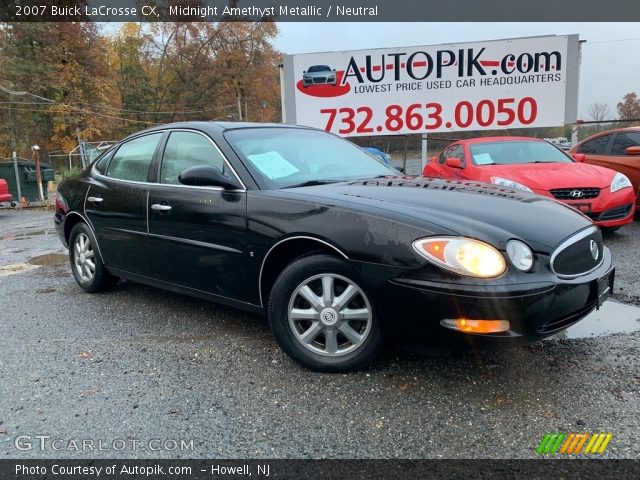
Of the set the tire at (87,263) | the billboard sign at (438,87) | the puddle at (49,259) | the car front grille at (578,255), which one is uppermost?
the billboard sign at (438,87)

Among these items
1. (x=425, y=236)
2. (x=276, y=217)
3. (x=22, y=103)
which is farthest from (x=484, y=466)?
(x=22, y=103)

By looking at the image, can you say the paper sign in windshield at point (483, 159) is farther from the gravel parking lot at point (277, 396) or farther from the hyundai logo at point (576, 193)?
the gravel parking lot at point (277, 396)

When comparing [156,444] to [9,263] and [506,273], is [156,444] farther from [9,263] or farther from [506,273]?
[9,263]

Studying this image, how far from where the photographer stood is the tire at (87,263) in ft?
14.8

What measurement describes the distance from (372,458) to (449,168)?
579cm

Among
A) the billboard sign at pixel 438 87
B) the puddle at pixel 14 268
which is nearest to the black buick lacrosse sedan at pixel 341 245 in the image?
the puddle at pixel 14 268


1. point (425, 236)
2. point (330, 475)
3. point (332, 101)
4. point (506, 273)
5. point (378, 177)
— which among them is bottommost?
point (330, 475)

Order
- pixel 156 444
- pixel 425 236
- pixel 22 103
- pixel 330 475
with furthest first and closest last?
pixel 22 103 < pixel 425 236 < pixel 156 444 < pixel 330 475

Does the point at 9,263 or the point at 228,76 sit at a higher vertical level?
the point at 228,76

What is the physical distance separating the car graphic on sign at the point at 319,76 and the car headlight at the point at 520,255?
10.5 meters

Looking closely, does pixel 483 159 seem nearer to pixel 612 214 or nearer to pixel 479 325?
pixel 612 214

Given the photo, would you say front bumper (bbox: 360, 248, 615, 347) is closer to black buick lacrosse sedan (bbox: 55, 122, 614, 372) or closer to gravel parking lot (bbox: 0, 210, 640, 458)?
black buick lacrosse sedan (bbox: 55, 122, 614, 372)

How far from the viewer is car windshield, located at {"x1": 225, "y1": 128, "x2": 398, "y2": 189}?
10.9 feet

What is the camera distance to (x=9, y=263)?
6438 millimetres
